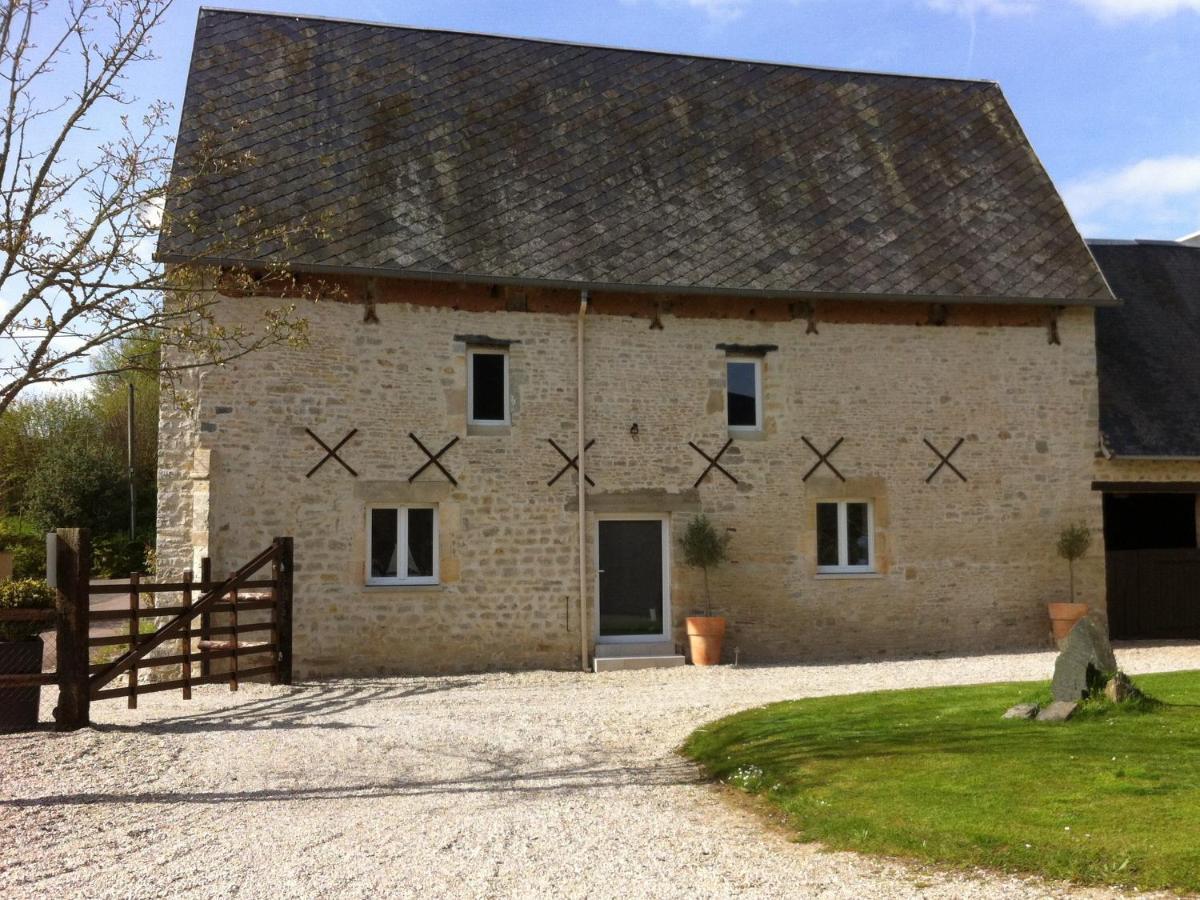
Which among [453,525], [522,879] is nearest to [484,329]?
[453,525]

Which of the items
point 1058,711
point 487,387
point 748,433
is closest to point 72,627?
point 487,387

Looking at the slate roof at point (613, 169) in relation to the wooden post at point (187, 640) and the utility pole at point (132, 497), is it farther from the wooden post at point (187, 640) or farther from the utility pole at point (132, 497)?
the utility pole at point (132, 497)

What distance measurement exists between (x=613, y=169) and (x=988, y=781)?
32.3ft

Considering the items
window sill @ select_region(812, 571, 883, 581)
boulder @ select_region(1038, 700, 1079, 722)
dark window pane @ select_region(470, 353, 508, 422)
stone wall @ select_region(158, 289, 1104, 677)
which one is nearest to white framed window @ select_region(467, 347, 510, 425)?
dark window pane @ select_region(470, 353, 508, 422)

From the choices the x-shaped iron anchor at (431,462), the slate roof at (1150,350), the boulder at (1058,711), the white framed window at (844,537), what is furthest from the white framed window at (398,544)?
the slate roof at (1150,350)

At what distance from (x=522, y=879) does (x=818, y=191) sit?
11414 mm

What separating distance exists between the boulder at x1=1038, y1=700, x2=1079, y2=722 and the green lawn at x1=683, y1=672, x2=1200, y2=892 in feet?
0.35

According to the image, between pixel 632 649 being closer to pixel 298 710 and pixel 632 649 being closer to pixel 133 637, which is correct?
pixel 298 710

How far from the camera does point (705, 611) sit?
1253 cm

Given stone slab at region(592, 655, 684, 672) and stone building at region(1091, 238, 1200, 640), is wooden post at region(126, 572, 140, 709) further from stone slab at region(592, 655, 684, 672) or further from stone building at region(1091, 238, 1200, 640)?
stone building at region(1091, 238, 1200, 640)

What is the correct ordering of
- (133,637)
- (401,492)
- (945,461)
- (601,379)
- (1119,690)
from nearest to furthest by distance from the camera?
(1119,690)
(133,637)
(401,492)
(601,379)
(945,461)

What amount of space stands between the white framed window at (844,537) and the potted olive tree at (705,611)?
4.80 ft

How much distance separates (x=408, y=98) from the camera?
45.8 feet

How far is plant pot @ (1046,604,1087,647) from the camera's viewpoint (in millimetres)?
13094
